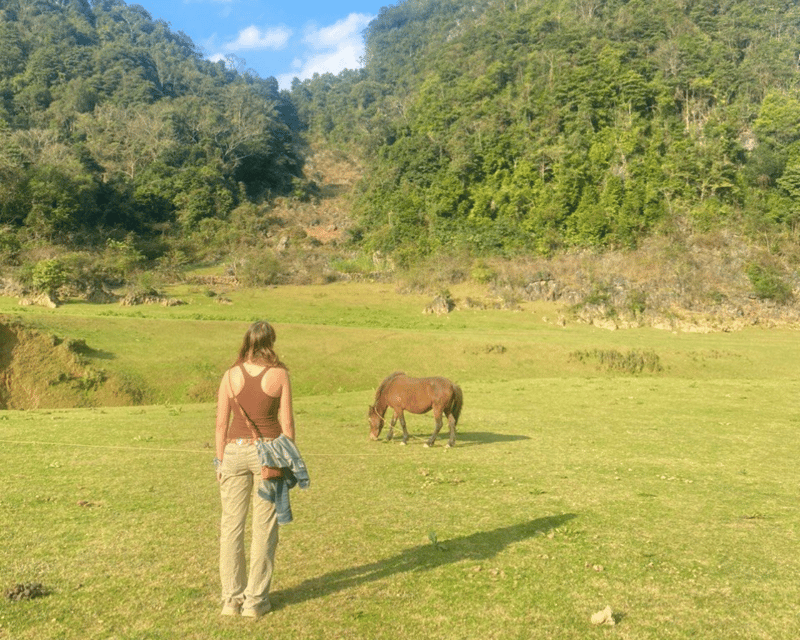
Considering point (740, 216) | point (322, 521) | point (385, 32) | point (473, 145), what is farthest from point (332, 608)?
point (385, 32)

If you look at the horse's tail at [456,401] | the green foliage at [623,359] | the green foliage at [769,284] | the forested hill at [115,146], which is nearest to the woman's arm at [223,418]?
the horse's tail at [456,401]

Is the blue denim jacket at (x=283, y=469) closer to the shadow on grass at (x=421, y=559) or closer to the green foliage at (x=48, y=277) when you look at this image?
the shadow on grass at (x=421, y=559)

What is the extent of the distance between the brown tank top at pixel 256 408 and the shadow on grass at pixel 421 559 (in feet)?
5.21

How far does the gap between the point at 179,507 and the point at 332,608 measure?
403 cm

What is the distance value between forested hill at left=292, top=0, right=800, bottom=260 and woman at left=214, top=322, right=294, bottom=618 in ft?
189

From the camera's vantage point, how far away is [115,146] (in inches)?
3155

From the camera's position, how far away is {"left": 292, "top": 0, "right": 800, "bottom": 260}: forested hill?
6212cm

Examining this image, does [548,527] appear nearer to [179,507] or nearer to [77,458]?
[179,507]

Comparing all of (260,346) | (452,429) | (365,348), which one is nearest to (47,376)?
(365,348)

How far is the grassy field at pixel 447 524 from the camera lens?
18.7 ft

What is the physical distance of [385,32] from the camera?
156750mm

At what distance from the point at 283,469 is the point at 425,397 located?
27.0 feet

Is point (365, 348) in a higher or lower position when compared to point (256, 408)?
lower

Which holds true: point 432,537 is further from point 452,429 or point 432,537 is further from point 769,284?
point 769,284
